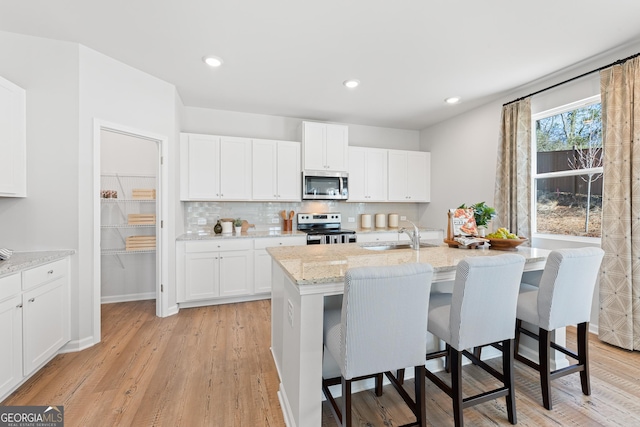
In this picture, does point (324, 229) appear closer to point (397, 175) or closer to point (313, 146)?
point (313, 146)

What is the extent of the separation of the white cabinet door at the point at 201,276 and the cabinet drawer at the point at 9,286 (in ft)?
5.34

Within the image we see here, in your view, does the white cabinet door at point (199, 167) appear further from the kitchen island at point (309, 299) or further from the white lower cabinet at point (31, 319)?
the kitchen island at point (309, 299)

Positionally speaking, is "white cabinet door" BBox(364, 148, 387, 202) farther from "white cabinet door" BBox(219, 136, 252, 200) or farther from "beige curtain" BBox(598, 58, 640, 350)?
"beige curtain" BBox(598, 58, 640, 350)

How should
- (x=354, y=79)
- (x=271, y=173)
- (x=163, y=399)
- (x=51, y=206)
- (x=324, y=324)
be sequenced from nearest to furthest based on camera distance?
(x=324, y=324) < (x=163, y=399) < (x=51, y=206) < (x=354, y=79) < (x=271, y=173)

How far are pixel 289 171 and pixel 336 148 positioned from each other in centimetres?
82

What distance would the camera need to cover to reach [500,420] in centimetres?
167

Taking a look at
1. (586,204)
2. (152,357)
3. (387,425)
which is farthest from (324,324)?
(586,204)

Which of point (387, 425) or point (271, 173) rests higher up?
point (271, 173)

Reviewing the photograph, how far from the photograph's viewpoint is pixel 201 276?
11.5 feet

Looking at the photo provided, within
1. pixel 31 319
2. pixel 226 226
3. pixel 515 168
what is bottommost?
pixel 31 319

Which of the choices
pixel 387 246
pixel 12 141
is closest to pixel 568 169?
pixel 387 246

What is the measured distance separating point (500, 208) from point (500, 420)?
262 cm

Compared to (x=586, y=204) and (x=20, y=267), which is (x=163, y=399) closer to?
(x=20, y=267)

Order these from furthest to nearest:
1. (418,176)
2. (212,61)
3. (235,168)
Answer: (418,176) → (235,168) → (212,61)
